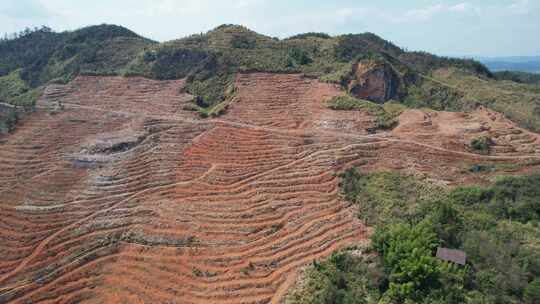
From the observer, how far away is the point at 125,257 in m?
24.4

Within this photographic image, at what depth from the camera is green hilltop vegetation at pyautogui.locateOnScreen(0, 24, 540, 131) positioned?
1876 inches

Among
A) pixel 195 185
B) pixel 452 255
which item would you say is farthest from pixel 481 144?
pixel 195 185

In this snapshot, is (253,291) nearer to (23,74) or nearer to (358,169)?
(358,169)

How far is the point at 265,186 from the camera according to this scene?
29.4 m

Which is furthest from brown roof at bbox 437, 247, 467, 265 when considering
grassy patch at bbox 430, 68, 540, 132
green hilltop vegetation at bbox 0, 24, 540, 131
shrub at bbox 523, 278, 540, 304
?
green hilltop vegetation at bbox 0, 24, 540, 131

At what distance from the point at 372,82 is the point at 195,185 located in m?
28.4

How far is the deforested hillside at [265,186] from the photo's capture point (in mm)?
19953

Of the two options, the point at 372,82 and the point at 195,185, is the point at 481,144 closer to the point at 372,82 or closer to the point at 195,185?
the point at 372,82

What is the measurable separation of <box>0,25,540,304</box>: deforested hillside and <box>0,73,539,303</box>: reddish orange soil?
0.15 metres

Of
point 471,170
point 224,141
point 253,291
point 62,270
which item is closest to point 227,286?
point 253,291

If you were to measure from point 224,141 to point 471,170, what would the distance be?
2231 centimetres

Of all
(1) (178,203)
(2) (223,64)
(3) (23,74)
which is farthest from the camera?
(3) (23,74)

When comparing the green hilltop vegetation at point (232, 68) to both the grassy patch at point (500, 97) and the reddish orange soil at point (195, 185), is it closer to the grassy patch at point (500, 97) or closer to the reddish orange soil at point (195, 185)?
the grassy patch at point (500, 97)

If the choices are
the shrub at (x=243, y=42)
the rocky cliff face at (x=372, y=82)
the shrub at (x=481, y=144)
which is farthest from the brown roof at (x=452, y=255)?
the shrub at (x=243, y=42)
